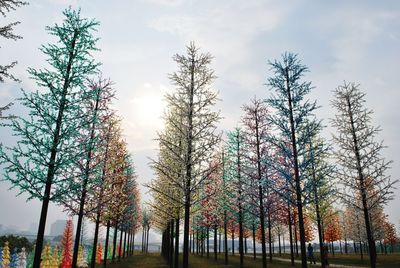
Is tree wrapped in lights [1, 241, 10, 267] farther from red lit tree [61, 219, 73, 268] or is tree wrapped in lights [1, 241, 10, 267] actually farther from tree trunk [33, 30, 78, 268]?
red lit tree [61, 219, 73, 268]

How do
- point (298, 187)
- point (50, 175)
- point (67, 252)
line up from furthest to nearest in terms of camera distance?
point (67, 252) < point (298, 187) < point (50, 175)

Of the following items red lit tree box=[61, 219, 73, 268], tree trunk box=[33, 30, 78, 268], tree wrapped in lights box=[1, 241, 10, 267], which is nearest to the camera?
tree trunk box=[33, 30, 78, 268]

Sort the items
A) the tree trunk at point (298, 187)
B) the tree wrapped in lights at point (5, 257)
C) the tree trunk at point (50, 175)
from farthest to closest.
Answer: the tree wrapped in lights at point (5, 257), the tree trunk at point (298, 187), the tree trunk at point (50, 175)

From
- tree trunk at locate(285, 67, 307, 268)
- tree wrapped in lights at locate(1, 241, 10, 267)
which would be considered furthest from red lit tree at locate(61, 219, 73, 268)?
tree trunk at locate(285, 67, 307, 268)

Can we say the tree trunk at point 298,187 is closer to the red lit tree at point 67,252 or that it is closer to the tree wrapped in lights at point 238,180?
the tree wrapped in lights at point 238,180

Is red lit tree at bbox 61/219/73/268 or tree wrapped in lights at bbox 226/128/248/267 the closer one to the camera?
tree wrapped in lights at bbox 226/128/248/267

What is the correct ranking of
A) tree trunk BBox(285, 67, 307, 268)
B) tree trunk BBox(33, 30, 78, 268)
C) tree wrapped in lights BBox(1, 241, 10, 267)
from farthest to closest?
tree wrapped in lights BBox(1, 241, 10, 267)
tree trunk BBox(285, 67, 307, 268)
tree trunk BBox(33, 30, 78, 268)

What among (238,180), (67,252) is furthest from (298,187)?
(67,252)

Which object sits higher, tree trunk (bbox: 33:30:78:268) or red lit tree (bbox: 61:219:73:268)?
tree trunk (bbox: 33:30:78:268)

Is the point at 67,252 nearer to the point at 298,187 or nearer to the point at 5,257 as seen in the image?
the point at 5,257

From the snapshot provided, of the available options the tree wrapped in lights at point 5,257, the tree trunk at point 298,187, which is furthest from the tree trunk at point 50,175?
the tree trunk at point 298,187

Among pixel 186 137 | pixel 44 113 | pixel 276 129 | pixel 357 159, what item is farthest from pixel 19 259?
pixel 357 159

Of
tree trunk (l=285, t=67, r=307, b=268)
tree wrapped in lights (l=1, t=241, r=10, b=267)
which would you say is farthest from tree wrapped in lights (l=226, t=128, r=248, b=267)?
tree wrapped in lights (l=1, t=241, r=10, b=267)

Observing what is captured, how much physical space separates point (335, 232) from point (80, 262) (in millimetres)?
40662
